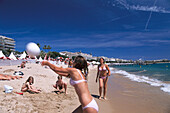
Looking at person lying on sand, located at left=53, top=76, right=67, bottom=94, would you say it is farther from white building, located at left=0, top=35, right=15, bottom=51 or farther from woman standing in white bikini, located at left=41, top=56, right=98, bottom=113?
white building, located at left=0, top=35, right=15, bottom=51

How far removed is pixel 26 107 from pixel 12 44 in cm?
9199

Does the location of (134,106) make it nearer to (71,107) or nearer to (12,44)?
(71,107)

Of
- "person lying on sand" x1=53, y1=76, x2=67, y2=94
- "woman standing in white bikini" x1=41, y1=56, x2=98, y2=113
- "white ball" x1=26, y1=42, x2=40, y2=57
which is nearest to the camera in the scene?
"woman standing in white bikini" x1=41, y1=56, x2=98, y2=113

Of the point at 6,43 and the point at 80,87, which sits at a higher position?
the point at 6,43

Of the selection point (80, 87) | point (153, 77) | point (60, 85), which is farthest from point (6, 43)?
point (80, 87)

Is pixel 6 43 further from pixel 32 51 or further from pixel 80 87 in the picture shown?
pixel 80 87

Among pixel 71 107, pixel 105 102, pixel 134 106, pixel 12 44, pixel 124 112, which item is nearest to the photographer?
pixel 124 112

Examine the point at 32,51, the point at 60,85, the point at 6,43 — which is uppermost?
the point at 6,43

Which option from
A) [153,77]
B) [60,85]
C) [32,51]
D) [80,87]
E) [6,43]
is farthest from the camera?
[6,43]

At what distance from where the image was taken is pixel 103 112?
4234 millimetres

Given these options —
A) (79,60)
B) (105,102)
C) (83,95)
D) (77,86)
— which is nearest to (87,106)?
(83,95)

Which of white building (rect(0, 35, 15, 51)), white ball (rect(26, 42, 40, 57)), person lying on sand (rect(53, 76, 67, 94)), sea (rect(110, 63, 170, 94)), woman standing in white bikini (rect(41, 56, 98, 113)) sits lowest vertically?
sea (rect(110, 63, 170, 94))

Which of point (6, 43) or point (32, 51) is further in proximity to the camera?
point (6, 43)

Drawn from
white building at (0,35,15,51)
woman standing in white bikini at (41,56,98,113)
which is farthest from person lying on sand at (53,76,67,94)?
white building at (0,35,15,51)
